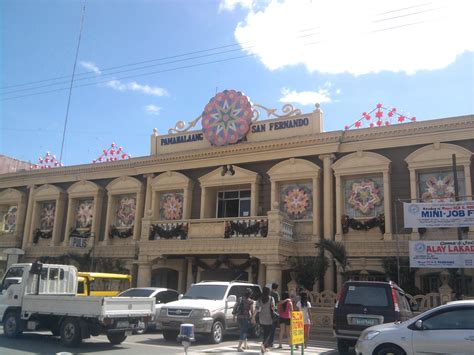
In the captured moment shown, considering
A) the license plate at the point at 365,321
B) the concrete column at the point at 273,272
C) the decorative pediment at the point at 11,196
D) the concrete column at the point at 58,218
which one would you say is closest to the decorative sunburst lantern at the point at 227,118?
the concrete column at the point at 273,272

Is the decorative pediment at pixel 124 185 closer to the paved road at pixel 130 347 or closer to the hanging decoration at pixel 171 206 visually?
the hanging decoration at pixel 171 206

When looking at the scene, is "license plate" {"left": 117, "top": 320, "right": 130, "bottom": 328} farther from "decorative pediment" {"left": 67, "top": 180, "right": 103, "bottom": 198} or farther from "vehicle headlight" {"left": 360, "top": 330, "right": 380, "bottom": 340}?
"decorative pediment" {"left": 67, "top": 180, "right": 103, "bottom": 198}

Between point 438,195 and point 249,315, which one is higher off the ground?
point 438,195

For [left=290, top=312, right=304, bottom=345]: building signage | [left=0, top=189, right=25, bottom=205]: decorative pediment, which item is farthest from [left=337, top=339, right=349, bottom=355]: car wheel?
[left=0, top=189, right=25, bottom=205]: decorative pediment

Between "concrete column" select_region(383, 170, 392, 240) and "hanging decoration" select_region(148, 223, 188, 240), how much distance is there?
9.29m

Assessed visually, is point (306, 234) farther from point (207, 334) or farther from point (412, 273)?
point (207, 334)

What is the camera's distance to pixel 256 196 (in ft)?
77.5

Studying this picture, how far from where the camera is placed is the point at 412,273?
18906 millimetres

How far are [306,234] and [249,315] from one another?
31.3 ft

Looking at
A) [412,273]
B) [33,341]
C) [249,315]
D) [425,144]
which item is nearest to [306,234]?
[412,273]

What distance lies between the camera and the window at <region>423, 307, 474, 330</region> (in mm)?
8547

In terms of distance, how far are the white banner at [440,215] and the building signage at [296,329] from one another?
8748 millimetres

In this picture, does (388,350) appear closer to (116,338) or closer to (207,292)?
(207,292)

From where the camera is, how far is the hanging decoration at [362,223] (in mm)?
20484
